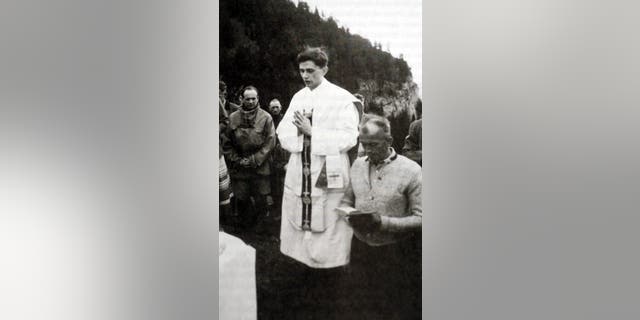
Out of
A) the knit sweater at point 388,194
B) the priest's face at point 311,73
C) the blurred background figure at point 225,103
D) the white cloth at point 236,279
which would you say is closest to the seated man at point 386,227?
the knit sweater at point 388,194

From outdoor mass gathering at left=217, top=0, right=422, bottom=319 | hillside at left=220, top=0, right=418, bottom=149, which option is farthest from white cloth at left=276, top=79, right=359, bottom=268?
hillside at left=220, top=0, right=418, bottom=149

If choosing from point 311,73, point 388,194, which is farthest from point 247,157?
point 388,194

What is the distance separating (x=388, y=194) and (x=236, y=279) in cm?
68

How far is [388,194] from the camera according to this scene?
2.57 m

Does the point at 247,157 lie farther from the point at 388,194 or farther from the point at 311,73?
the point at 388,194

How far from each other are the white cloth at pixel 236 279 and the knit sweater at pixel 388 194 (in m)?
0.44

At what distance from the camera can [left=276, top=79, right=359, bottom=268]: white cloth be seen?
2.57 m

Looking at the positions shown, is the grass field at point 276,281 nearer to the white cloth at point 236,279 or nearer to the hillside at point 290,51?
the white cloth at point 236,279

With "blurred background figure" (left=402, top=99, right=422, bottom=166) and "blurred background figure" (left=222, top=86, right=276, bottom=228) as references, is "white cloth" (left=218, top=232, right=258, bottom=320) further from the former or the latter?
"blurred background figure" (left=402, top=99, right=422, bottom=166)

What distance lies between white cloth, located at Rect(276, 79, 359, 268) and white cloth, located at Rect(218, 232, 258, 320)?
15 cm
